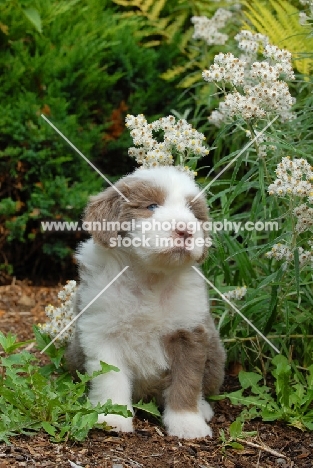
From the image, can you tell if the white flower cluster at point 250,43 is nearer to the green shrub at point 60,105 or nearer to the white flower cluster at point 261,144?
the white flower cluster at point 261,144

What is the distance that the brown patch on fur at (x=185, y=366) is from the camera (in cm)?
384

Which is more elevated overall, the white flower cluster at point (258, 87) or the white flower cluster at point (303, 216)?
the white flower cluster at point (258, 87)

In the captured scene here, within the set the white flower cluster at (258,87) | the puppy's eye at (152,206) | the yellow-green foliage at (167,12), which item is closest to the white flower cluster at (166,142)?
the white flower cluster at (258,87)

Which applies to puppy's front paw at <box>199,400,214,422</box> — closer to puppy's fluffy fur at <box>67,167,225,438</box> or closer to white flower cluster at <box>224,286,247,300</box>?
puppy's fluffy fur at <box>67,167,225,438</box>

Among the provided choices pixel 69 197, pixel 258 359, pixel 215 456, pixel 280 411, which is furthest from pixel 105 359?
pixel 69 197

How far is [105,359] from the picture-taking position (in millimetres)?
3807

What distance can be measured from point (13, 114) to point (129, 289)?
324cm

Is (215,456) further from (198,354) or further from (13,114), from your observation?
(13,114)

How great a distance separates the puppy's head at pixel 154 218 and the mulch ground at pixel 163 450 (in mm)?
914

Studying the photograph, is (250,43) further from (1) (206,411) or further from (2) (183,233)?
(1) (206,411)

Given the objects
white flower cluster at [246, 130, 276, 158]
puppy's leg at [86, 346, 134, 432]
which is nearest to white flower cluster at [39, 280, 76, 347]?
puppy's leg at [86, 346, 134, 432]

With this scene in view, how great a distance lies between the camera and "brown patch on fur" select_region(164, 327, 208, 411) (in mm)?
3842

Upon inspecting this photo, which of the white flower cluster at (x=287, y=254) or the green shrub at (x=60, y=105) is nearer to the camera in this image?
the white flower cluster at (x=287, y=254)

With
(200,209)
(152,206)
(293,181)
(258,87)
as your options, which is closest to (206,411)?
(200,209)
